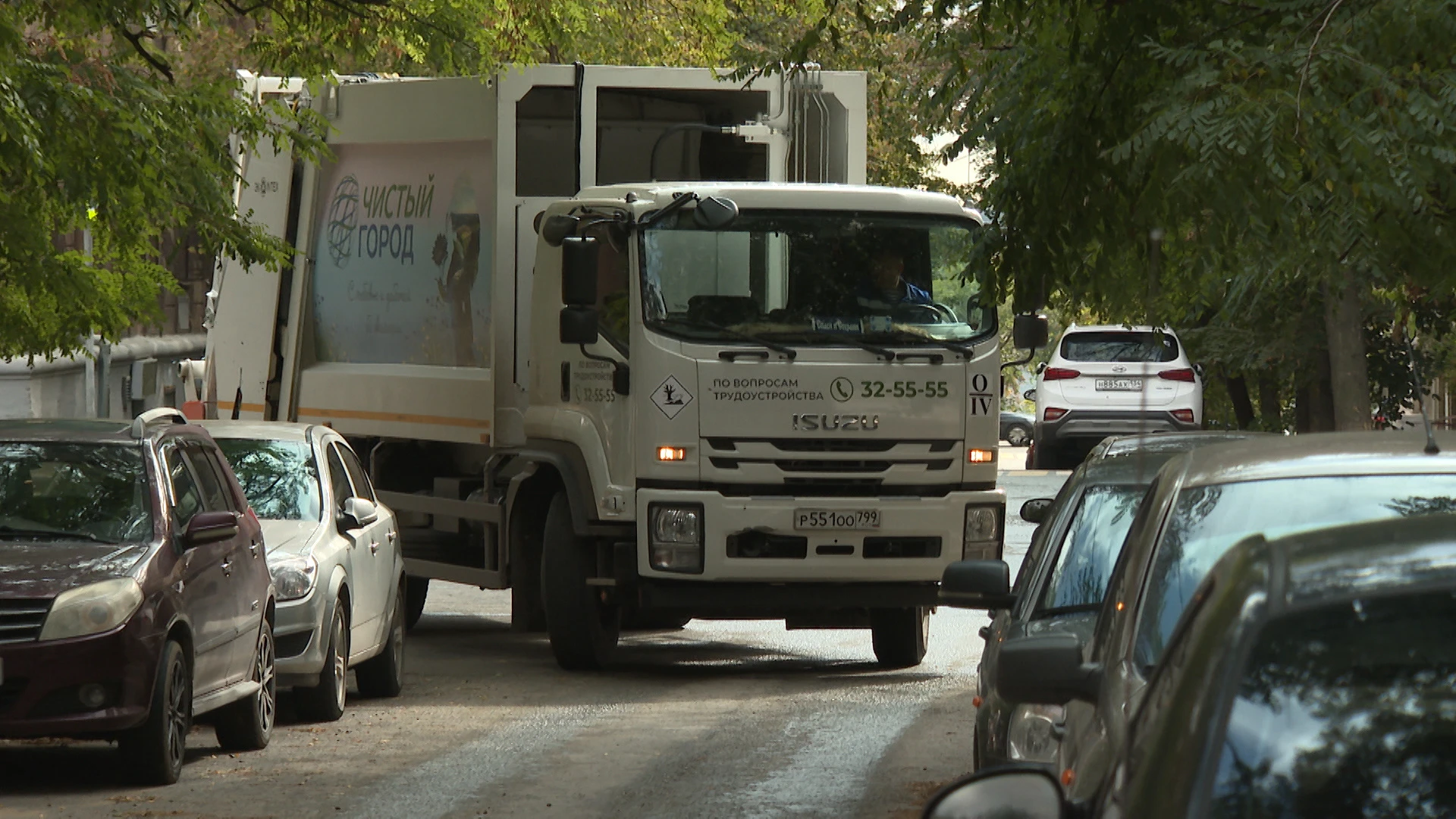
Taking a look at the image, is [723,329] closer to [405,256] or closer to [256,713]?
[405,256]

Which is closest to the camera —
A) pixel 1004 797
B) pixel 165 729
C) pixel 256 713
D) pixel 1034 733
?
pixel 1004 797

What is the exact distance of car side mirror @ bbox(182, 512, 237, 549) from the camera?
32.4ft

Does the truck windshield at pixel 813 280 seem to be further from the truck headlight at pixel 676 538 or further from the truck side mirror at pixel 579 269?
the truck headlight at pixel 676 538

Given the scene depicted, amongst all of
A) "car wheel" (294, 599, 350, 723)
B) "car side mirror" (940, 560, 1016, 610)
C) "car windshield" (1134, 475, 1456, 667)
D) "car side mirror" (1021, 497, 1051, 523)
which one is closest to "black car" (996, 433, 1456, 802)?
"car windshield" (1134, 475, 1456, 667)

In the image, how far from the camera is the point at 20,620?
9086mm

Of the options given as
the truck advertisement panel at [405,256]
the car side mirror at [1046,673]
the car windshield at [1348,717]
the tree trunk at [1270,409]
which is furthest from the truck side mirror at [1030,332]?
the tree trunk at [1270,409]

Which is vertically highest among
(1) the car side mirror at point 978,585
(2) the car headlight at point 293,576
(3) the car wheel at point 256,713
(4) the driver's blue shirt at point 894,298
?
(4) the driver's blue shirt at point 894,298

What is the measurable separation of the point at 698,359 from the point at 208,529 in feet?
14.5

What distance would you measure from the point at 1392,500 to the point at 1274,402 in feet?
108

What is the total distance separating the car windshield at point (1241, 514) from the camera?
198 inches

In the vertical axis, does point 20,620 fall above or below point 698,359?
below

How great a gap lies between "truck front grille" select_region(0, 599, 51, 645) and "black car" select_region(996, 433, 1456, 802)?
16.3 ft

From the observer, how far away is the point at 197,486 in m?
10.6

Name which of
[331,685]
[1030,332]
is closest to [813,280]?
[1030,332]
